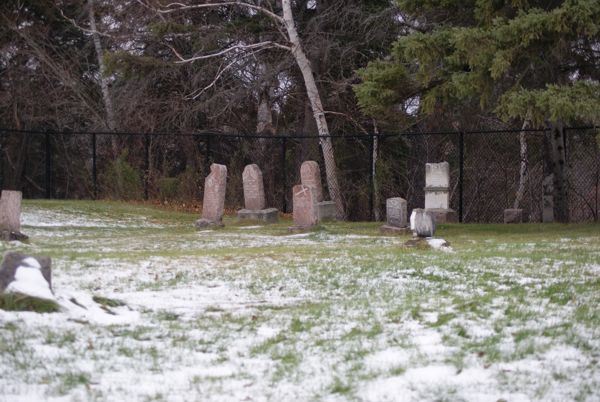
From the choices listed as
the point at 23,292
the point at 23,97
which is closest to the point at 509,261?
the point at 23,292

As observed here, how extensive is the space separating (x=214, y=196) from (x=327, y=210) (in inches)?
163

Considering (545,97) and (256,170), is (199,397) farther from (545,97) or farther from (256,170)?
(256,170)

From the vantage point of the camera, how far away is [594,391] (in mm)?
5180

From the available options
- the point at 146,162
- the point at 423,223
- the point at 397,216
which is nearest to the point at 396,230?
the point at 397,216

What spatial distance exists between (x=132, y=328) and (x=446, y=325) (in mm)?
2559

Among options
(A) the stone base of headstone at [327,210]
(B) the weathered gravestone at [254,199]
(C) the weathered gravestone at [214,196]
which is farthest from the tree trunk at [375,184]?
(C) the weathered gravestone at [214,196]

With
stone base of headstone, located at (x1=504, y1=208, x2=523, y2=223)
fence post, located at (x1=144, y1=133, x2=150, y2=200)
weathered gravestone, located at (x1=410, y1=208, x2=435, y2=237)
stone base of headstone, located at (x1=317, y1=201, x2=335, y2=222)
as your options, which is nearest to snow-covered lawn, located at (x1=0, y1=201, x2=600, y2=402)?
weathered gravestone, located at (x1=410, y1=208, x2=435, y2=237)

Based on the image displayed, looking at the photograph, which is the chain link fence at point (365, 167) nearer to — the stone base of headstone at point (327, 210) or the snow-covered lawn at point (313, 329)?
the stone base of headstone at point (327, 210)

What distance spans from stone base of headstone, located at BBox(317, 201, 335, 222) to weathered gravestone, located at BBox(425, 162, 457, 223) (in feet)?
10.3

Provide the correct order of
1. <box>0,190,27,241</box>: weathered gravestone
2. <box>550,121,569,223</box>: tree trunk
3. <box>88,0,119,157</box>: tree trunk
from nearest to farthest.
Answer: <box>0,190,27,241</box>: weathered gravestone → <box>550,121,569,223</box>: tree trunk → <box>88,0,119,157</box>: tree trunk

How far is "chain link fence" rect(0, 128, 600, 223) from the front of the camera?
26922mm

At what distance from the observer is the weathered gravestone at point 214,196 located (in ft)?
67.2

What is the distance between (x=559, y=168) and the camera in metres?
21.4

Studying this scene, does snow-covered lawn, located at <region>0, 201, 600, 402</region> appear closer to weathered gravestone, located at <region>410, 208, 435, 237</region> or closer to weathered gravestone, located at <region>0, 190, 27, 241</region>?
weathered gravestone, located at <region>410, 208, 435, 237</region>
